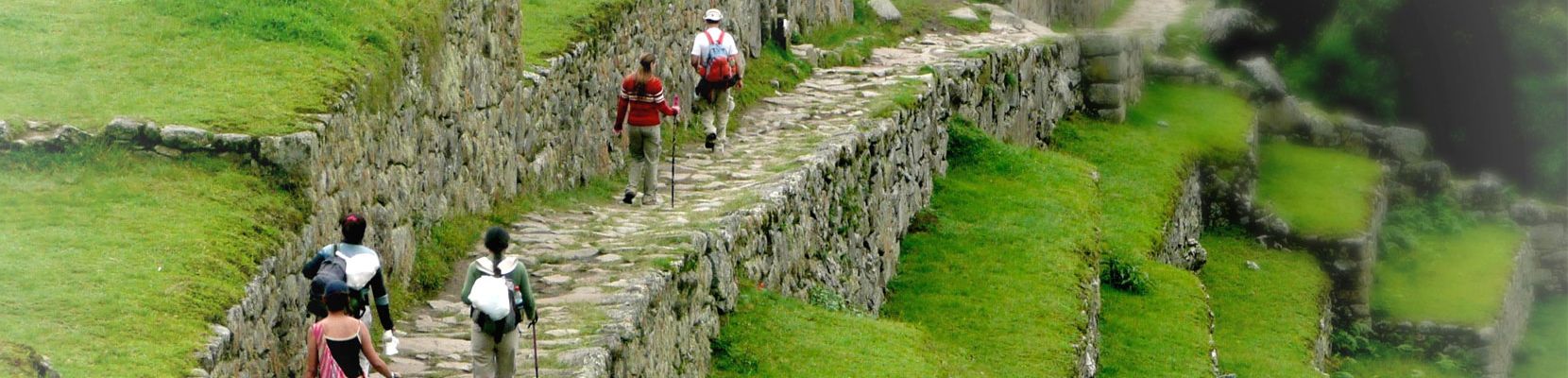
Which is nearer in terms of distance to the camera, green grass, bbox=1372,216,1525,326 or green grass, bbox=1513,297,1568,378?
green grass, bbox=1372,216,1525,326

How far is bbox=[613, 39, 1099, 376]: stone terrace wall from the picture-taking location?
15531mm

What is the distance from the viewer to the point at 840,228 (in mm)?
21703

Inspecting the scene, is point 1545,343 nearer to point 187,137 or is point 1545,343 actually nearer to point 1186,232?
point 1186,232

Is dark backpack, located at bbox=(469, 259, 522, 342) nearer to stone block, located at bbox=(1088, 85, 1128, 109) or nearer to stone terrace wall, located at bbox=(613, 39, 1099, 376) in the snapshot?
stone terrace wall, located at bbox=(613, 39, 1099, 376)

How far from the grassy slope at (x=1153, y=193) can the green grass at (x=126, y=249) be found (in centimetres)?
1384

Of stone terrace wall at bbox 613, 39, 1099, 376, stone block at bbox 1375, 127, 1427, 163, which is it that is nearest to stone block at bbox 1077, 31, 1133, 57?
stone terrace wall at bbox 613, 39, 1099, 376

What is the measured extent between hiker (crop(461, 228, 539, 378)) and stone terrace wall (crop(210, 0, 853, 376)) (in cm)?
103

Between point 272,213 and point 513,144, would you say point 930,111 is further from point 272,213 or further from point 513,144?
point 272,213

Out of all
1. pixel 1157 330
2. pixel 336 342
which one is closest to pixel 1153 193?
pixel 1157 330

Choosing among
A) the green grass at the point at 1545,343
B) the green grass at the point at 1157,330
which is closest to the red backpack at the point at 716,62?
the green grass at the point at 1157,330

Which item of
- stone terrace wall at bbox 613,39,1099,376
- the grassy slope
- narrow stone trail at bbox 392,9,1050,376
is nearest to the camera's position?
narrow stone trail at bbox 392,9,1050,376

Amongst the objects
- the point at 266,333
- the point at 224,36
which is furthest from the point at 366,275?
the point at 224,36

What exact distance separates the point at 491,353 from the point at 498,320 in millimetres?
305

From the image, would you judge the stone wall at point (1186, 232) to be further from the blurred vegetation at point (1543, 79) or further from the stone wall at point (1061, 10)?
the blurred vegetation at point (1543, 79)
